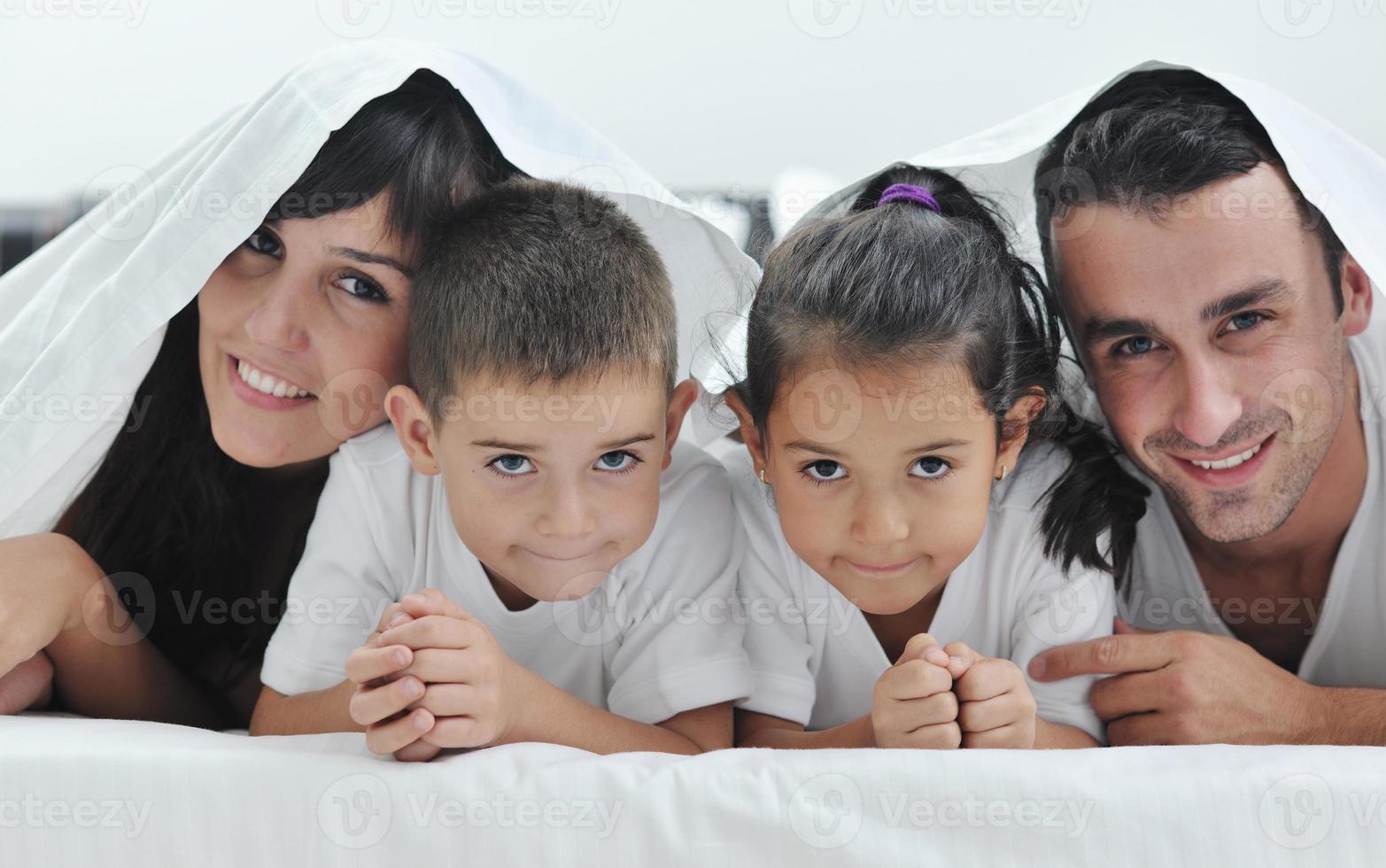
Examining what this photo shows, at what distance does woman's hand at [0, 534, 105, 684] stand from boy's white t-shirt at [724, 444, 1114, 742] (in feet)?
1.84

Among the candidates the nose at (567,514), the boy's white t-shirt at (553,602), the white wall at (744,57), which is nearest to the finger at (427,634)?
the nose at (567,514)

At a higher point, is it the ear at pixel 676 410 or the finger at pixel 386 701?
the ear at pixel 676 410

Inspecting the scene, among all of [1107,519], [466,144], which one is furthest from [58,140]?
[1107,519]

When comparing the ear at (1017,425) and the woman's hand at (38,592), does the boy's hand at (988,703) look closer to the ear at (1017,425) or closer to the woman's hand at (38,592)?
the ear at (1017,425)

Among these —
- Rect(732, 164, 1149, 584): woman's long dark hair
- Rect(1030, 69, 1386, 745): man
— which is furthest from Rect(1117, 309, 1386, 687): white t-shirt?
Rect(732, 164, 1149, 584): woman's long dark hair

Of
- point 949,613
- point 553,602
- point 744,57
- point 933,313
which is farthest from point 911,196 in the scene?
point 744,57

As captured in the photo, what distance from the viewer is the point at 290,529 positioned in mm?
1228

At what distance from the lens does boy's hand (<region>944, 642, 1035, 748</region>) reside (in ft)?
2.61

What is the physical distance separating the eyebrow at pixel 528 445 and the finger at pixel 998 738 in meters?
0.33

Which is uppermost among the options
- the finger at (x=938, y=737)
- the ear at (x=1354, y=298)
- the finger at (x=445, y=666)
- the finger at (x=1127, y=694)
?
the ear at (x=1354, y=298)

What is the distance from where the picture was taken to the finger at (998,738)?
31.4 inches

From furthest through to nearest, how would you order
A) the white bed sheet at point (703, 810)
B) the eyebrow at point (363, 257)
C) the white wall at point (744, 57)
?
1. the white wall at point (744, 57)
2. the eyebrow at point (363, 257)
3. the white bed sheet at point (703, 810)

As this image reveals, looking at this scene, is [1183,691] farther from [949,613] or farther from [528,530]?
[528,530]

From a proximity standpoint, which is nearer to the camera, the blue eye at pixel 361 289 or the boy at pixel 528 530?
the boy at pixel 528 530
